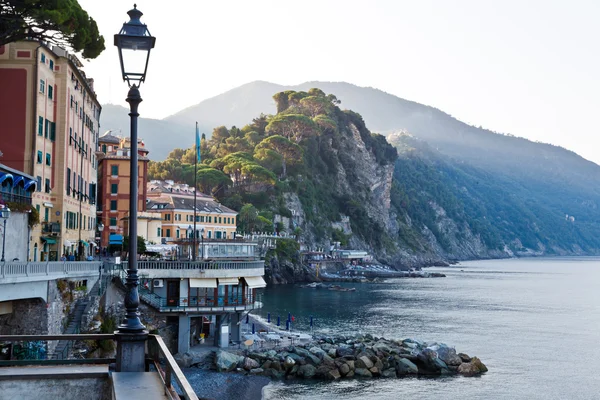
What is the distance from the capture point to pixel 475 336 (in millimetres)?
75188

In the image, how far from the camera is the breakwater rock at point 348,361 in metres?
48.0

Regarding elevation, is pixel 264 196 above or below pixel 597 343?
above

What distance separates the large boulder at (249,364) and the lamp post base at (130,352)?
34.8m

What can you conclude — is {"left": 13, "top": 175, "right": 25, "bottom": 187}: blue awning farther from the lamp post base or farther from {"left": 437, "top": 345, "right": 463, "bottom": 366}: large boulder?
{"left": 437, "top": 345, "right": 463, "bottom": 366}: large boulder

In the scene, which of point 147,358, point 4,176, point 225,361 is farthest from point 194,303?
point 147,358

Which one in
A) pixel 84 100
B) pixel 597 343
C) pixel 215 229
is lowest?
pixel 597 343

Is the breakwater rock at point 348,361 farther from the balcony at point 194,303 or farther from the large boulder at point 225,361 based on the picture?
the balcony at point 194,303

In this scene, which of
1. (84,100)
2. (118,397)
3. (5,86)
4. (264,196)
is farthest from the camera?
(264,196)

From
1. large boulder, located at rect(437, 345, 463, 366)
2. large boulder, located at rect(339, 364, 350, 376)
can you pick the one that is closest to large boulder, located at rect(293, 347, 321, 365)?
large boulder, located at rect(339, 364, 350, 376)

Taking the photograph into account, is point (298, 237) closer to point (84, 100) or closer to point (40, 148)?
point (84, 100)

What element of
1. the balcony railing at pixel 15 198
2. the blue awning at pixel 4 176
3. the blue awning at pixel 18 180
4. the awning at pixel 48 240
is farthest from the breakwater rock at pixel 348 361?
the blue awning at pixel 4 176

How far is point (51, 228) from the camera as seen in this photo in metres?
46.2

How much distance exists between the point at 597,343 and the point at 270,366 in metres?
42.4

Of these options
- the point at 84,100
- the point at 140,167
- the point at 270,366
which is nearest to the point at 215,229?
the point at 140,167
